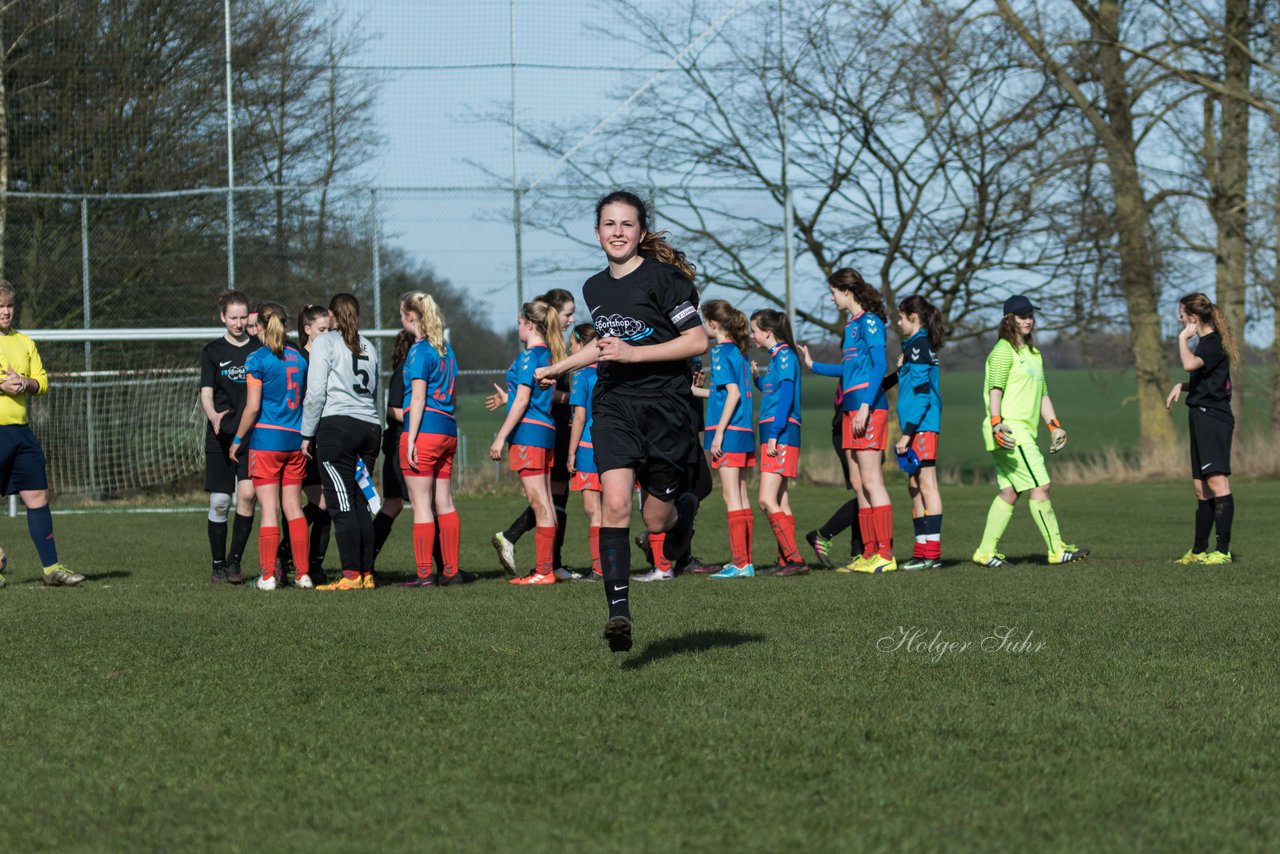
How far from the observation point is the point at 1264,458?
21.8m

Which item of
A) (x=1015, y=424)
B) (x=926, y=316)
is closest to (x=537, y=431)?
(x=926, y=316)

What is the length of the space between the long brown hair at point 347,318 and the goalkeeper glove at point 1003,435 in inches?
167

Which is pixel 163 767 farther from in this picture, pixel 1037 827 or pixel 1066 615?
pixel 1066 615

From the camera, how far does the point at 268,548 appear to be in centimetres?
921

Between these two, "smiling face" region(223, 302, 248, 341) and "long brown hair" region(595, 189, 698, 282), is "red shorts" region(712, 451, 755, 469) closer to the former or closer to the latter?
"smiling face" region(223, 302, 248, 341)

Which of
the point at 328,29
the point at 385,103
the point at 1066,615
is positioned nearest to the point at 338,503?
the point at 1066,615

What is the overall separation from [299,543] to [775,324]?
3431mm

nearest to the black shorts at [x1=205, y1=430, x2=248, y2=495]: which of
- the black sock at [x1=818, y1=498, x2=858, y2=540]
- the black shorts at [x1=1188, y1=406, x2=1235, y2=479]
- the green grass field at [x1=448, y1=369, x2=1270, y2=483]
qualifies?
the black sock at [x1=818, y1=498, x2=858, y2=540]

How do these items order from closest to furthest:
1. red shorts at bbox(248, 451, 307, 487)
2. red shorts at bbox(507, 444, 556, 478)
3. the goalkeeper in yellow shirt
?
the goalkeeper in yellow shirt, red shorts at bbox(248, 451, 307, 487), red shorts at bbox(507, 444, 556, 478)

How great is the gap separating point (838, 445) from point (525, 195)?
9.85m

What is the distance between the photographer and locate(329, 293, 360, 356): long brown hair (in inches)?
353

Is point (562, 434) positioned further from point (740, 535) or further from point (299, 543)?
point (299, 543)

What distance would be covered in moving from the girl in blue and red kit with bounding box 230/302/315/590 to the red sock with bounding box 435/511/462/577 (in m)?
0.86

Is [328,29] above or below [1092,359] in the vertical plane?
above
